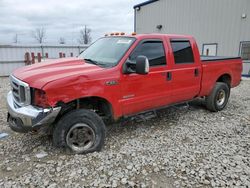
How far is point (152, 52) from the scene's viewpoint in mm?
4086

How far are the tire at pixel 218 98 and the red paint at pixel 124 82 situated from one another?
0.69 feet

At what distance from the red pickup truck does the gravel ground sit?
40cm

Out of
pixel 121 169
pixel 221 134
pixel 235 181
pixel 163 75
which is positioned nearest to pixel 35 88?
pixel 121 169

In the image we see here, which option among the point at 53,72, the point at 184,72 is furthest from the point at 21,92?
the point at 184,72

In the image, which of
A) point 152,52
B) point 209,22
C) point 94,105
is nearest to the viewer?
point 94,105

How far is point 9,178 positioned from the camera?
9.23ft

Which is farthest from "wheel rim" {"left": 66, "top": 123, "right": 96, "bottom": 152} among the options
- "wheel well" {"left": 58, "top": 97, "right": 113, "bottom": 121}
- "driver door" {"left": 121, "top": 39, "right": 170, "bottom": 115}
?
"driver door" {"left": 121, "top": 39, "right": 170, "bottom": 115}

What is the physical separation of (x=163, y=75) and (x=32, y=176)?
9.31 ft

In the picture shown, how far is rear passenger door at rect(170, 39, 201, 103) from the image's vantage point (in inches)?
175

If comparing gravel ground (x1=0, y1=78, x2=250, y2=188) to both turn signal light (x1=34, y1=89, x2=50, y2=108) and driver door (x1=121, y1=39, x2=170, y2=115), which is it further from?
turn signal light (x1=34, y1=89, x2=50, y2=108)

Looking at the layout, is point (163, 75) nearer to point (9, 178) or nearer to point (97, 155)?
point (97, 155)

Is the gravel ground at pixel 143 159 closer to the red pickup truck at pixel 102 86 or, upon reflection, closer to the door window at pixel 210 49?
the red pickup truck at pixel 102 86

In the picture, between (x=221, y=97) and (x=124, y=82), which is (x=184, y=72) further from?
(x=221, y=97)

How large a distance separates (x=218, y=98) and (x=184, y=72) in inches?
73.3
